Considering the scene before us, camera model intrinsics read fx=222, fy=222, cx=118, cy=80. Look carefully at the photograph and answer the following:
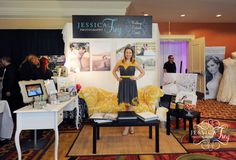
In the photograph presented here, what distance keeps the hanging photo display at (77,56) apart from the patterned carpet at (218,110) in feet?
10.1

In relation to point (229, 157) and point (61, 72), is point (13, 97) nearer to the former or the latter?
point (61, 72)

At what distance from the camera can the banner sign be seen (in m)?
4.75

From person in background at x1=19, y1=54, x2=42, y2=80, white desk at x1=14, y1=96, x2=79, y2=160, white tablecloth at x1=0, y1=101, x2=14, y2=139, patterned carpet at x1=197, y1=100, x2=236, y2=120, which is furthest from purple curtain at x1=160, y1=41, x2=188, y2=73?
white desk at x1=14, y1=96, x2=79, y2=160

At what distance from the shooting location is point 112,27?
15.7 ft

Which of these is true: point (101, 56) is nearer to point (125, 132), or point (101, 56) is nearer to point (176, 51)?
point (125, 132)

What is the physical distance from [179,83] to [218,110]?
5.94 feet

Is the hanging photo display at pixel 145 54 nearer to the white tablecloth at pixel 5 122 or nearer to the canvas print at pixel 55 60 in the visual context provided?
the canvas print at pixel 55 60

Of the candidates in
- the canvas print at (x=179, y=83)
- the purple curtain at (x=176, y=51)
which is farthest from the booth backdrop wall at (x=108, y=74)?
the purple curtain at (x=176, y=51)

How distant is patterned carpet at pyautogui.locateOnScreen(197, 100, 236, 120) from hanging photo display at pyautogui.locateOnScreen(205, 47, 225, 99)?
36.4 inches

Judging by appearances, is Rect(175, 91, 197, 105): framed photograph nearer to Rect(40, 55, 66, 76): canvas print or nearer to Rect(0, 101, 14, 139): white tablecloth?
Rect(0, 101, 14, 139): white tablecloth

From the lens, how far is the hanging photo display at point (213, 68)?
7.59 m

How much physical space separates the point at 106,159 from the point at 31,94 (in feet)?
4.37

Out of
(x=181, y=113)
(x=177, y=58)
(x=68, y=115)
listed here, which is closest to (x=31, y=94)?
(x=68, y=115)

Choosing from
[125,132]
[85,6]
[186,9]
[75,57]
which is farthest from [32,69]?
[186,9]
